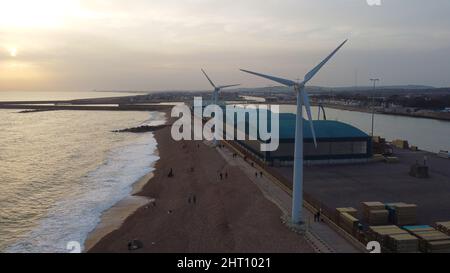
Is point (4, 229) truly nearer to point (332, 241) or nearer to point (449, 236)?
point (332, 241)

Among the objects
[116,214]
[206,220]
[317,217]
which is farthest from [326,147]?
[116,214]

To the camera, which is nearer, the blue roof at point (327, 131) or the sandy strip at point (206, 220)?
the sandy strip at point (206, 220)

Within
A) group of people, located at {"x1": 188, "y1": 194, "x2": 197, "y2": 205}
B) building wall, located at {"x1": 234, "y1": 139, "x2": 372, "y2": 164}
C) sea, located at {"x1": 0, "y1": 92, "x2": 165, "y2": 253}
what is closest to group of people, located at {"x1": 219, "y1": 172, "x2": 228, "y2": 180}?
building wall, located at {"x1": 234, "y1": 139, "x2": 372, "y2": 164}

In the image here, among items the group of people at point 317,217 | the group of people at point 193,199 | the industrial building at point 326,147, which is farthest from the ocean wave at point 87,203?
the industrial building at point 326,147

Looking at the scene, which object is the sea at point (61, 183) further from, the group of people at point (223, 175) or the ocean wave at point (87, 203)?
the group of people at point (223, 175)

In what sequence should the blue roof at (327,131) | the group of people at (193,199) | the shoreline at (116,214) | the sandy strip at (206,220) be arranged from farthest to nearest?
1. the blue roof at (327,131)
2. the group of people at (193,199)
3. the shoreline at (116,214)
4. the sandy strip at (206,220)

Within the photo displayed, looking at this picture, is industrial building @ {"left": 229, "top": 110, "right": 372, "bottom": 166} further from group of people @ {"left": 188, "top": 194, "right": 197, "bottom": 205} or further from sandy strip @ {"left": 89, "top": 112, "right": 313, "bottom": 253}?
group of people @ {"left": 188, "top": 194, "right": 197, "bottom": 205}

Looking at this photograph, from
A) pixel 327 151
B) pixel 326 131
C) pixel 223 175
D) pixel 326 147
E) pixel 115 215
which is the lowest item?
pixel 115 215

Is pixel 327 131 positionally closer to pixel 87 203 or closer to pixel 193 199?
pixel 193 199

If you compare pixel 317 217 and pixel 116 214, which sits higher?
pixel 317 217

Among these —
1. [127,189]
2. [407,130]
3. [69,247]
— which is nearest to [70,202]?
[127,189]
